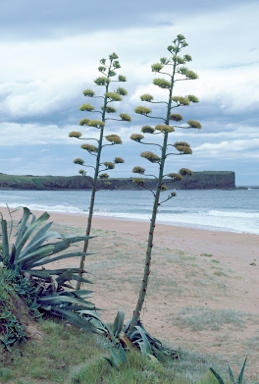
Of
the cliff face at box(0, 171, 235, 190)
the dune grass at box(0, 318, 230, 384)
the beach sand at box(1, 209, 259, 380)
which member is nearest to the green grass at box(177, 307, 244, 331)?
the beach sand at box(1, 209, 259, 380)

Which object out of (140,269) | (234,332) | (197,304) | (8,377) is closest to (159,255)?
(140,269)

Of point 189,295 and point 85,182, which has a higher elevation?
point 85,182

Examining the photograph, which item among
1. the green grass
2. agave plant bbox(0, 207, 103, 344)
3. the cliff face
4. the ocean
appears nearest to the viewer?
agave plant bbox(0, 207, 103, 344)

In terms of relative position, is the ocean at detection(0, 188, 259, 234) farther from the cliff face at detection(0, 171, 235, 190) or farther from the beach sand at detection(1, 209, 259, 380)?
the cliff face at detection(0, 171, 235, 190)

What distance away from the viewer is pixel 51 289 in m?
6.61

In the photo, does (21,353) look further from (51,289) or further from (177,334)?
(177,334)

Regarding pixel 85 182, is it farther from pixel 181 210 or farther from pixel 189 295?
pixel 189 295

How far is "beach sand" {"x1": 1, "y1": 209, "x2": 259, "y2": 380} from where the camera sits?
9391 mm

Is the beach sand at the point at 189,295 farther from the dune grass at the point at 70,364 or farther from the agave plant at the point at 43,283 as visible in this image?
the agave plant at the point at 43,283

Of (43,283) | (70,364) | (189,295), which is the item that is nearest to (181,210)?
(189,295)

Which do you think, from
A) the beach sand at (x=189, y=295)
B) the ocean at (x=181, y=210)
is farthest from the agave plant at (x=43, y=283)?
the ocean at (x=181, y=210)

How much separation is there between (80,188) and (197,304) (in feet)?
399

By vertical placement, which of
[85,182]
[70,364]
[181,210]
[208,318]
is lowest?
[208,318]

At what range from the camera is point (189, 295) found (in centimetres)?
1302
